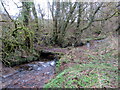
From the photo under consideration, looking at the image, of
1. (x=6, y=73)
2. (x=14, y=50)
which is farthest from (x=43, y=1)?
(x=6, y=73)

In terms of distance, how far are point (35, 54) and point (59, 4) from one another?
614 centimetres

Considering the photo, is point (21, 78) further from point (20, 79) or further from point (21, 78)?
point (20, 79)

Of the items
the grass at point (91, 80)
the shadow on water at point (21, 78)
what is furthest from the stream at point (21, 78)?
the grass at point (91, 80)

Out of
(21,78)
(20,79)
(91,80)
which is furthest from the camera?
(21,78)

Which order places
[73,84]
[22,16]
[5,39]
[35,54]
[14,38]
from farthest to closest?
[35,54] → [22,16] → [14,38] → [5,39] → [73,84]

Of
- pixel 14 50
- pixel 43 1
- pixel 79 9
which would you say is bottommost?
pixel 14 50

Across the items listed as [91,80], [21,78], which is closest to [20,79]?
[21,78]

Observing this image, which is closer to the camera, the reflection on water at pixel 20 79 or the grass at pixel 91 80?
the grass at pixel 91 80

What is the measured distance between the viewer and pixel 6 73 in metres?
5.55

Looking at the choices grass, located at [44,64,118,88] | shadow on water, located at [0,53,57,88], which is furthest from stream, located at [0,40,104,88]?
grass, located at [44,64,118,88]

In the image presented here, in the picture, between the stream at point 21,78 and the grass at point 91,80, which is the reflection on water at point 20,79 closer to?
the stream at point 21,78

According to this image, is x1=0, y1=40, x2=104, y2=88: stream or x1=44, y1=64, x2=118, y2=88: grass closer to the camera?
x1=44, y1=64, x2=118, y2=88: grass

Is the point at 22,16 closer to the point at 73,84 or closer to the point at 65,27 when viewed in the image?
the point at 65,27

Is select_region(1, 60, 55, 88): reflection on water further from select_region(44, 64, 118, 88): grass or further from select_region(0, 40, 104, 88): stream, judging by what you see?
select_region(44, 64, 118, 88): grass
